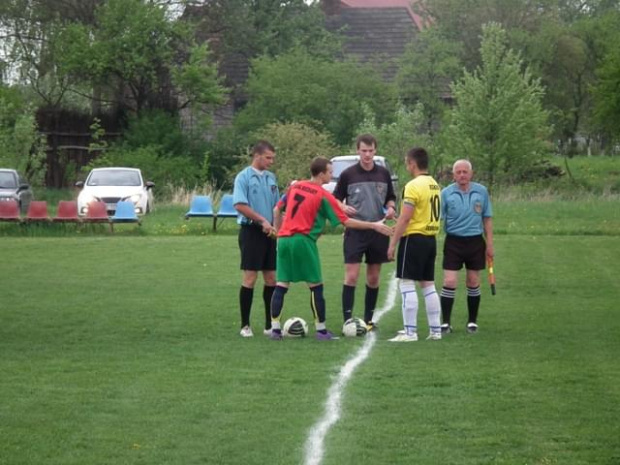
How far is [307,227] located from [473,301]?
2000mm

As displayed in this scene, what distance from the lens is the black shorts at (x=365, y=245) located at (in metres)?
13.1

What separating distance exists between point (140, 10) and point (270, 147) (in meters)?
34.4

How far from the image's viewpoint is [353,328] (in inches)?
501

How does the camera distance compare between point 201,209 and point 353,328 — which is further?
point 201,209

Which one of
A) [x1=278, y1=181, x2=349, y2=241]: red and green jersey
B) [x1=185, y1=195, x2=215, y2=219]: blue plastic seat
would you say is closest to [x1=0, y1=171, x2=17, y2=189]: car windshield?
[x1=185, y1=195, x2=215, y2=219]: blue plastic seat

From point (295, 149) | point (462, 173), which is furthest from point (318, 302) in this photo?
point (295, 149)

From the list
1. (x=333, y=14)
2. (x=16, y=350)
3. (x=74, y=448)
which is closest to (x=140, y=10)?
(x=333, y=14)

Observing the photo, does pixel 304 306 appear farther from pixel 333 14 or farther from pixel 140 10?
pixel 333 14

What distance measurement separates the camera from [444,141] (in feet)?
140

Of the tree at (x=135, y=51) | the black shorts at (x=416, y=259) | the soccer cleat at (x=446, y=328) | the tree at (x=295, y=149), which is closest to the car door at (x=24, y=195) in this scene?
the tree at (x=295, y=149)

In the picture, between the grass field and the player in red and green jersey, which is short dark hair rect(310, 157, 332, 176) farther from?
the grass field

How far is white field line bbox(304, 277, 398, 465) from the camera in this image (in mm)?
7520

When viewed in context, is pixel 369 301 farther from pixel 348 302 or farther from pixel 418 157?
pixel 418 157

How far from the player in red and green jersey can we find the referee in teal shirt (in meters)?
0.81
